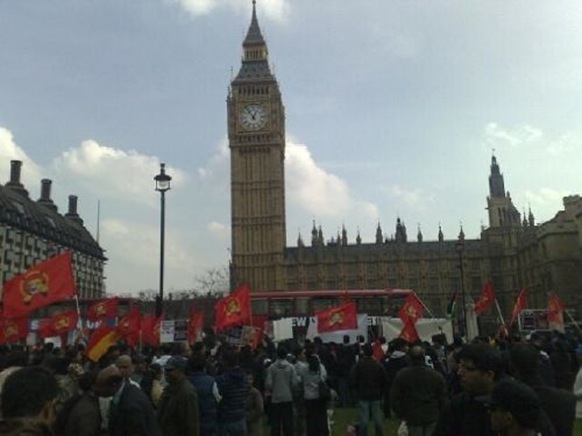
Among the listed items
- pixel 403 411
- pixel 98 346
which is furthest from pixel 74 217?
pixel 403 411

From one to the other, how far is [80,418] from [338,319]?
1528 cm

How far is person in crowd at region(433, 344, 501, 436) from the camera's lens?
13.5 ft

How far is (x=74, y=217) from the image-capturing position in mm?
91625

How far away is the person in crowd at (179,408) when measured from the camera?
6.68 m

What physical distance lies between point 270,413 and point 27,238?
63.4m

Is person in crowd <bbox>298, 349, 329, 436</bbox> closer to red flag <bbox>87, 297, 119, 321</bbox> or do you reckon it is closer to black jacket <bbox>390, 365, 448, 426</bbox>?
black jacket <bbox>390, 365, 448, 426</bbox>

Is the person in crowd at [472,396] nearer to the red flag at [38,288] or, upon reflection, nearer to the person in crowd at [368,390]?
the person in crowd at [368,390]

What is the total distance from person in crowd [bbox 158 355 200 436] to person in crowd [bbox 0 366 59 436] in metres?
3.75

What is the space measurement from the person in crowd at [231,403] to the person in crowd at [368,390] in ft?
8.63

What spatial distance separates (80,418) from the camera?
4918 mm

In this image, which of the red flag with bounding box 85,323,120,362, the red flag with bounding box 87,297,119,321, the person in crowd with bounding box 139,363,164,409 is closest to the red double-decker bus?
the red flag with bounding box 87,297,119,321

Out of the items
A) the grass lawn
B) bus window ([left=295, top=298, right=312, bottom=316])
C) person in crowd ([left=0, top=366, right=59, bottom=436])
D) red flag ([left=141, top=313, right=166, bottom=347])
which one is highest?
bus window ([left=295, top=298, right=312, bottom=316])

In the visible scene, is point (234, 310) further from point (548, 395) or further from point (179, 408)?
point (548, 395)

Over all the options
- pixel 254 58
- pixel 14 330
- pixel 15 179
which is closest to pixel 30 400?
pixel 14 330
